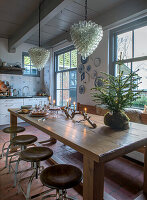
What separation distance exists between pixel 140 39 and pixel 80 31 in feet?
5.29

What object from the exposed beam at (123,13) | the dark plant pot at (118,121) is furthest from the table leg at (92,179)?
the exposed beam at (123,13)

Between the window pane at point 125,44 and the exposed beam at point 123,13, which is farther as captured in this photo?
the window pane at point 125,44

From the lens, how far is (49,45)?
222 inches

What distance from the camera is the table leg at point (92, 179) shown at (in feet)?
3.56

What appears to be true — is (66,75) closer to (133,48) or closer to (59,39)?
(59,39)

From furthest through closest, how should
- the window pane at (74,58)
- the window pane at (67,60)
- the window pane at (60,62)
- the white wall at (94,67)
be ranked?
the window pane at (60,62)
the window pane at (67,60)
the window pane at (74,58)
the white wall at (94,67)

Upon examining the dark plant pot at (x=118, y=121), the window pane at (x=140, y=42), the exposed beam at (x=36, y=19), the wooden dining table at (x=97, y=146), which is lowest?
the wooden dining table at (x=97, y=146)

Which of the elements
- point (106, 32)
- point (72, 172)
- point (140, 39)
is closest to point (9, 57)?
point (106, 32)

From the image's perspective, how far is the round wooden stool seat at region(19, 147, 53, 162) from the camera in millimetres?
1556

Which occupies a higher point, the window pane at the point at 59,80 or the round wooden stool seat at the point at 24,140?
the window pane at the point at 59,80

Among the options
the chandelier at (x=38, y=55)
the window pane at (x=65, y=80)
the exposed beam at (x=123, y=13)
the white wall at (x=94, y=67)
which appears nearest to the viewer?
the exposed beam at (x=123, y=13)

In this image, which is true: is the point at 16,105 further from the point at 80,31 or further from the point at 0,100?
the point at 80,31

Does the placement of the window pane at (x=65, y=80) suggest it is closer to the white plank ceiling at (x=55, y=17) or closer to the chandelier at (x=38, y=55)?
the white plank ceiling at (x=55, y=17)

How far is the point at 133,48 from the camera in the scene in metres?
3.20
